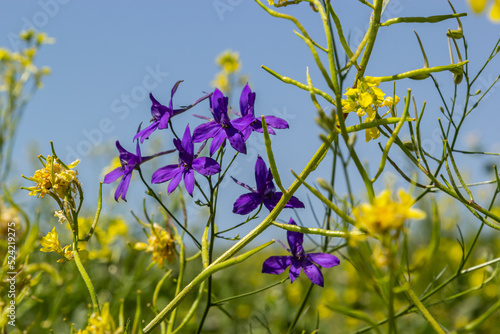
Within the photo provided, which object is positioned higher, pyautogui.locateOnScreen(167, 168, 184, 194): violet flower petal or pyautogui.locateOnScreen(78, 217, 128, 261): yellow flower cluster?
pyautogui.locateOnScreen(167, 168, 184, 194): violet flower petal

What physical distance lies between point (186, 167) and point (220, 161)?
70mm

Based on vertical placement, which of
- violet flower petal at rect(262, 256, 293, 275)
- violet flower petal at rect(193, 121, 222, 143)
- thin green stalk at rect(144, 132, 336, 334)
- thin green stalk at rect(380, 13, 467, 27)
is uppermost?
thin green stalk at rect(380, 13, 467, 27)

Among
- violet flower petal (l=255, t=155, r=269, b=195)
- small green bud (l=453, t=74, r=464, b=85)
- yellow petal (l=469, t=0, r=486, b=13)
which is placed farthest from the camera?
small green bud (l=453, t=74, r=464, b=85)

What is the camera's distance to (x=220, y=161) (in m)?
0.88

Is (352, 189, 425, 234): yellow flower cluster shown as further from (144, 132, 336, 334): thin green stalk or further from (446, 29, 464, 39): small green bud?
(446, 29, 464, 39): small green bud

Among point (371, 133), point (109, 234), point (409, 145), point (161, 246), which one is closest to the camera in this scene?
point (371, 133)

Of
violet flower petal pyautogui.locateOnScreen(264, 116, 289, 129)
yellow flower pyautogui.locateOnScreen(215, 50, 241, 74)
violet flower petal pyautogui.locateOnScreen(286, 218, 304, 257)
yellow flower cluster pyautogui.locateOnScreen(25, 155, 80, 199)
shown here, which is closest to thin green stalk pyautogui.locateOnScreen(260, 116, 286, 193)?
violet flower petal pyautogui.locateOnScreen(264, 116, 289, 129)

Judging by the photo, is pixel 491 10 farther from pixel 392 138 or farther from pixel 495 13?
pixel 392 138

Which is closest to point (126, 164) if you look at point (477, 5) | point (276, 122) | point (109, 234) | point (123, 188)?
point (123, 188)

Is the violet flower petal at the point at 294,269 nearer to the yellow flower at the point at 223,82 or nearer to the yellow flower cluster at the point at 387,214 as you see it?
the yellow flower cluster at the point at 387,214

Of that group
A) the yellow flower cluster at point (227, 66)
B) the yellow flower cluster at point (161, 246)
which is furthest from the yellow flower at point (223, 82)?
the yellow flower cluster at point (161, 246)

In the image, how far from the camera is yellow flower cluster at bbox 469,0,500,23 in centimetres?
39

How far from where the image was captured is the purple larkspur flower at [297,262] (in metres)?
0.89

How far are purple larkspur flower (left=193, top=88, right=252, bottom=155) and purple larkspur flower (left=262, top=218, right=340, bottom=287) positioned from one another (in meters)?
0.19
